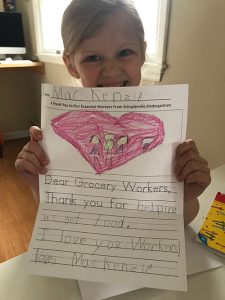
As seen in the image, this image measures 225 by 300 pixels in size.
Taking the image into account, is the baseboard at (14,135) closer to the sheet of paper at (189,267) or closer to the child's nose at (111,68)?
the child's nose at (111,68)

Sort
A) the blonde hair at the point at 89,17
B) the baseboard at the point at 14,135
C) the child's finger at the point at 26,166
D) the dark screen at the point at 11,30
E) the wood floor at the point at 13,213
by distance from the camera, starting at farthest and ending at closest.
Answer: the baseboard at the point at 14,135, the dark screen at the point at 11,30, the wood floor at the point at 13,213, the blonde hair at the point at 89,17, the child's finger at the point at 26,166

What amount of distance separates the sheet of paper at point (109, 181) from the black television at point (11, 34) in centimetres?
224

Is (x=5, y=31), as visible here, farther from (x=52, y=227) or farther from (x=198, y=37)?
(x=52, y=227)

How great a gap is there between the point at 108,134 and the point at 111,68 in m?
0.29

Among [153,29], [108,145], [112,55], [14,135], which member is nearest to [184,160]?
[108,145]

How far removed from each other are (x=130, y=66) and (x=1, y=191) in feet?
4.98

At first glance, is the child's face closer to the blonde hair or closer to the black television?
the blonde hair

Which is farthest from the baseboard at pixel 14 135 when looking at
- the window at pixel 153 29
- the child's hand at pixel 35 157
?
the child's hand at pixel 35 157

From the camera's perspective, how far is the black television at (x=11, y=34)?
2.35m

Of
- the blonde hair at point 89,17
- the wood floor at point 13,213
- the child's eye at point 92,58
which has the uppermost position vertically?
the blonde hair at point 89,17

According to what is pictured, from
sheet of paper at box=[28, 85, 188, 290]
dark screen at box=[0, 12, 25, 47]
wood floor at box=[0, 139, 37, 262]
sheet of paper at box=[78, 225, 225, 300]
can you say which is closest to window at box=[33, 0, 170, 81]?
dark screen at box=[0, 12, 25, 47]

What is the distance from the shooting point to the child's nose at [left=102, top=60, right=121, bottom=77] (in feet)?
2.24

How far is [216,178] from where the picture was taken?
27.1 inches

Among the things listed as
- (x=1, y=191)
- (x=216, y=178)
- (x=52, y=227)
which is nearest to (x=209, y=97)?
(x=216, y=178)
